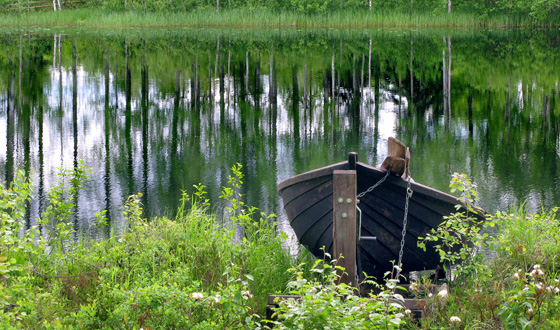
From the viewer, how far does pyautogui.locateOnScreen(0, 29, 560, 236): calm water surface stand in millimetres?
9984

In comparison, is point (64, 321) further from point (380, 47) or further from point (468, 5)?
point (468, 5)

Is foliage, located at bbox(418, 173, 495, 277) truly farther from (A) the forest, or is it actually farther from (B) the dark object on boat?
(A) the forest

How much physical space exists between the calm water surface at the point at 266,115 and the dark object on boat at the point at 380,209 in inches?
83.4

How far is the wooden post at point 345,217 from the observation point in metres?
4.81

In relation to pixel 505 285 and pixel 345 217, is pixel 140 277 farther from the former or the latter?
pixel 505 285

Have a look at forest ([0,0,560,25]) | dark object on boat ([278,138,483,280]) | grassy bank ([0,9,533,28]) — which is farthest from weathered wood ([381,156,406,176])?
forest ([0,0,560,25])

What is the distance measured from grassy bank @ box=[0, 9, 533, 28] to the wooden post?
31.9m

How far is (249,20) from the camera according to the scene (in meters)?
36.4

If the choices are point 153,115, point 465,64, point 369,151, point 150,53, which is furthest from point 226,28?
point 369,151

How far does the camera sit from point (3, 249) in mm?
4582

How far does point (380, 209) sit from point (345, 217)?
0.84m

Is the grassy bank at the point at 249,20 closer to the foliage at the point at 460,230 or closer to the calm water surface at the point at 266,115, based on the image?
the calm water surface at the point at 266,115

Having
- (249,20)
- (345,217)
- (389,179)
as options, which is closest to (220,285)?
(345,217)

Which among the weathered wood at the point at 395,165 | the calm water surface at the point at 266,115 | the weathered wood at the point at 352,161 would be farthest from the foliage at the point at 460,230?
the calm water surface at the point at 266,115
